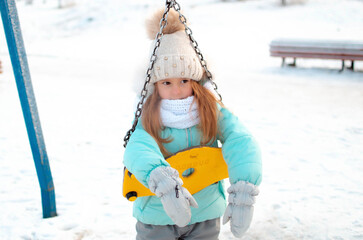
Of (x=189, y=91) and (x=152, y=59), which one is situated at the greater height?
(x=152, y=59)

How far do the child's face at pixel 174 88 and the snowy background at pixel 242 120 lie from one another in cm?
20

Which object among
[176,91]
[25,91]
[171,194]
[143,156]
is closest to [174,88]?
[176,91]

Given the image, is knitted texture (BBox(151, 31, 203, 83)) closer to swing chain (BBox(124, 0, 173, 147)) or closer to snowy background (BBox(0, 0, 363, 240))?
swing chain (BBox(124, 0, 173, 147))

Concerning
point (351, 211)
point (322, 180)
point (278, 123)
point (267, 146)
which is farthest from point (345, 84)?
point (351, 211)

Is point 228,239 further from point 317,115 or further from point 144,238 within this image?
point 317,115

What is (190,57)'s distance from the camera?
5.98 ft

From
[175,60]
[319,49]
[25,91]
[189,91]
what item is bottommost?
[319,49]

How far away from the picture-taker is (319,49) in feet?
29.8

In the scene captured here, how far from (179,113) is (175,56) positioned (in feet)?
0.88

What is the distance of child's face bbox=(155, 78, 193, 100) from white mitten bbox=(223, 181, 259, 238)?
52cm

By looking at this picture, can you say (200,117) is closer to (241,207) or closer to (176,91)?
(176,91)

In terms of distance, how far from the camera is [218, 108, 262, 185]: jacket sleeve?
162 centimetres

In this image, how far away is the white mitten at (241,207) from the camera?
155 centimetres

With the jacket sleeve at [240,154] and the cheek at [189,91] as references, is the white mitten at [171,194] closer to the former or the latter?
the jacket sleeve at [240,154]
